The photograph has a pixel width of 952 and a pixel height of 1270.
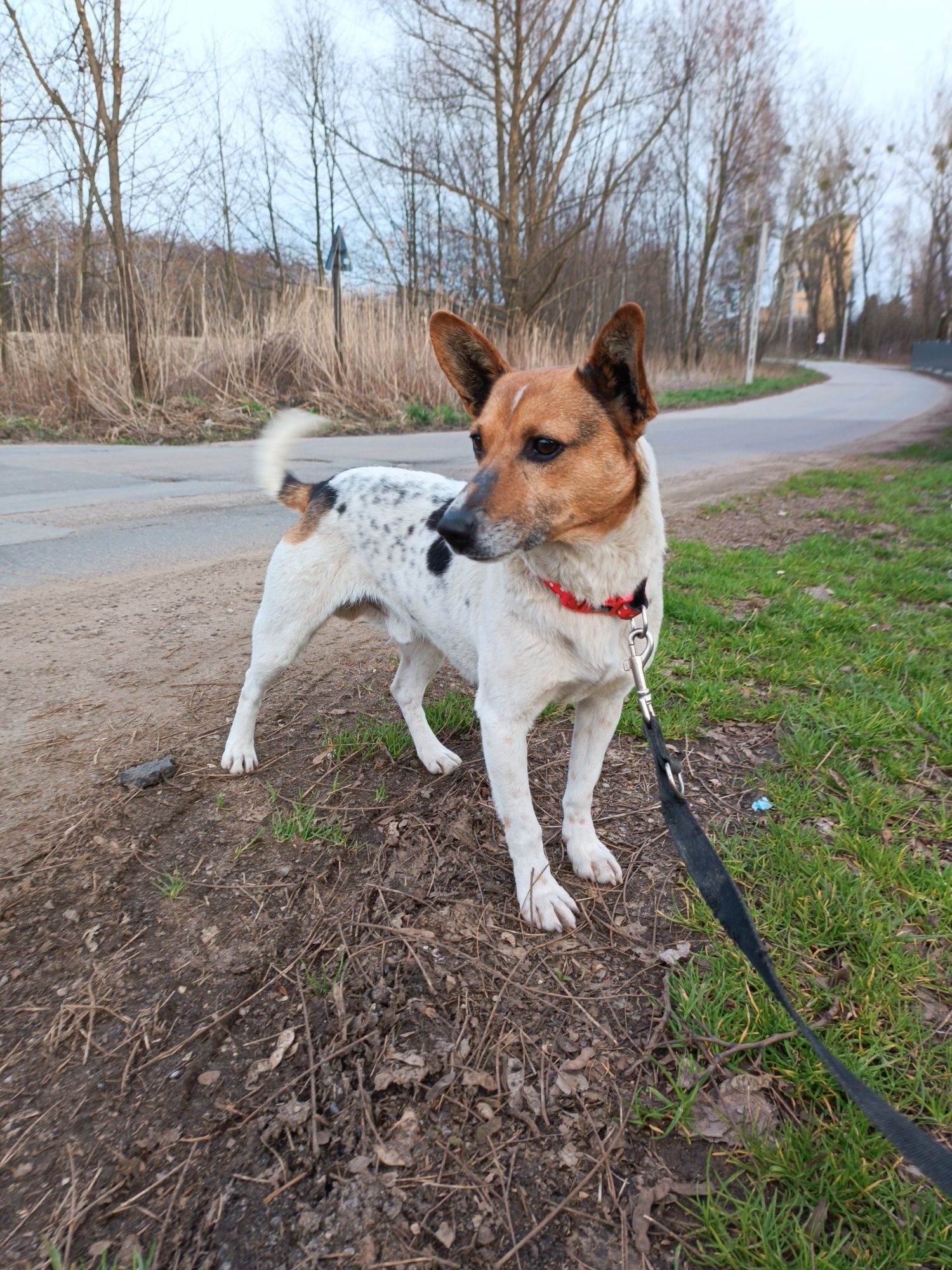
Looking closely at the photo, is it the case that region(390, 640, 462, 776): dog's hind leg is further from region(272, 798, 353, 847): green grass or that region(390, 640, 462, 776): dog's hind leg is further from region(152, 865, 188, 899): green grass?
region(152, 865, 188, 899): green grass

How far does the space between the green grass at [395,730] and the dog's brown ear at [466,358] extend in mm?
1467

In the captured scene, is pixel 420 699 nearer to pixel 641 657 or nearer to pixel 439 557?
pixel 439 557

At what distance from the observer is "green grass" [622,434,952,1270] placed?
1537 millimetres

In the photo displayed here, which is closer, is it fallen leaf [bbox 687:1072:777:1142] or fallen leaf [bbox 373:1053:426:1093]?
fallen leaf [bbox 687:1072:777:1142]

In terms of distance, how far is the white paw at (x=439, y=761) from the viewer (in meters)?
3.15

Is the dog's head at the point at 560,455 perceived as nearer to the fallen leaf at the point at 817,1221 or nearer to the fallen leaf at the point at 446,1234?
the fallen leaf at the point at 446,1234

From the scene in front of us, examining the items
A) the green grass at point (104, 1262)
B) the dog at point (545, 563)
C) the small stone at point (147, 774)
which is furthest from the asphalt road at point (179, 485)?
the green grass at point (104, 1262)

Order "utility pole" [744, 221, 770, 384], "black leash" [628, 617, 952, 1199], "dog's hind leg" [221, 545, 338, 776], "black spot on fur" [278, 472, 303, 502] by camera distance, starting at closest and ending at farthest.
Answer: "black leash" [628, 617, 952, 1199] → "dog's hind leg" [221, 545, 338, 776] → "black spot on fur" [278, 472, 303, 502] → "utility pole" [744, 221, 770, 384]

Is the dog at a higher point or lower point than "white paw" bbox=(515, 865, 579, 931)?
higher

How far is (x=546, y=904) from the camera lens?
236 centimetres

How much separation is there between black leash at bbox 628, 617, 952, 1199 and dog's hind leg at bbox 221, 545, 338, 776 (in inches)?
55.4

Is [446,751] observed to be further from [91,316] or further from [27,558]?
[91,316]

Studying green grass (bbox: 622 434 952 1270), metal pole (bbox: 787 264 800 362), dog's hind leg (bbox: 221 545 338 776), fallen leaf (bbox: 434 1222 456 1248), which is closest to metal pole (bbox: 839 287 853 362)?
metal pole (bbox: 787 264 800 362)

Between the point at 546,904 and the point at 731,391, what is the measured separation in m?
27.3
